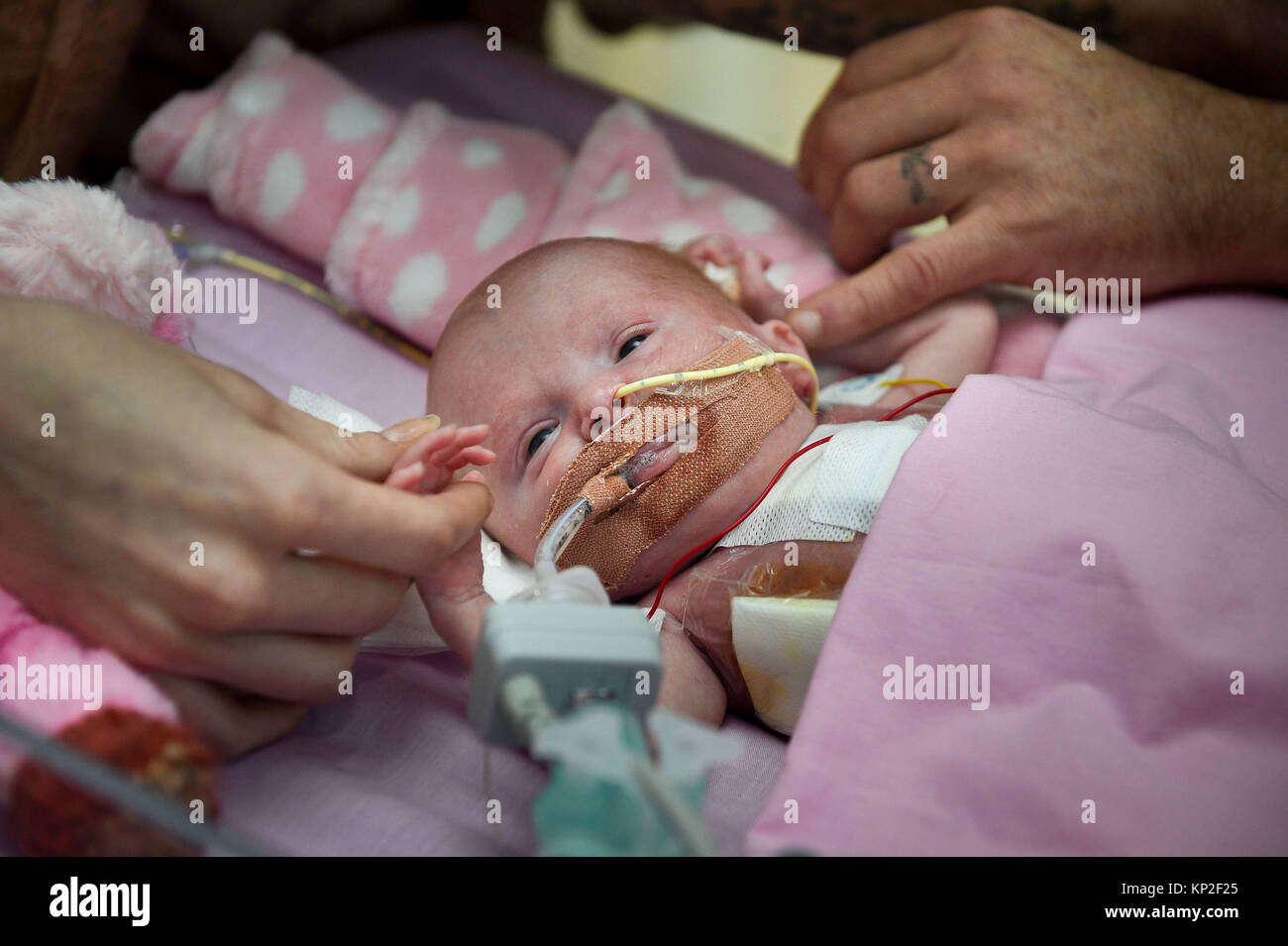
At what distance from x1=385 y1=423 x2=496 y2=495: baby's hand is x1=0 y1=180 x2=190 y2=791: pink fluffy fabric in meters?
0.29

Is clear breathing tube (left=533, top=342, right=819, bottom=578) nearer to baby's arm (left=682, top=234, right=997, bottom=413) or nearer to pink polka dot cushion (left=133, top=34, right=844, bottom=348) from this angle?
baby's arm (left=682, top=234, right=997, bottom=413)

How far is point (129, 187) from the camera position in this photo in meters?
1.98

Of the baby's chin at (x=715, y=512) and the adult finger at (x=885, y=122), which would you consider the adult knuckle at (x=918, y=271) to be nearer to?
the adult finger at (x=885, y=122)

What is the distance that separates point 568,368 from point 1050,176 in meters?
0.78

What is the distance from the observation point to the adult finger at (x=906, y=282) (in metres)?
1.58

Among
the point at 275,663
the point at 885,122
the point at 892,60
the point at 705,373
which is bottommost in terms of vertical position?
the point at 275,663

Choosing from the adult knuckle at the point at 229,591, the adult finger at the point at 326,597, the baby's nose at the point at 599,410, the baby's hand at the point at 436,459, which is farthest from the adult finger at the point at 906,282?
→ the adult knuckle at the point at 229,591

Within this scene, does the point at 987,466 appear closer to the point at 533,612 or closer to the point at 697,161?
the point at 533,612

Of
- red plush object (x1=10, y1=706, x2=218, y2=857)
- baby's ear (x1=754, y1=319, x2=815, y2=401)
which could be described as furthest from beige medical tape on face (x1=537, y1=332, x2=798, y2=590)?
red plush object (x1=10, y1=706, x2=218, y2=857)

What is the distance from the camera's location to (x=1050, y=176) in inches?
61.5

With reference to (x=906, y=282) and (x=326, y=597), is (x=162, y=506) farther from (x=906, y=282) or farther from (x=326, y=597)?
(x=906, y=282)

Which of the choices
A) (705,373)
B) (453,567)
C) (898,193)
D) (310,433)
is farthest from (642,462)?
(898,193)

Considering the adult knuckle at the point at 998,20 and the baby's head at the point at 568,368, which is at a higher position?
the adult knuckle at the point at 998,20
